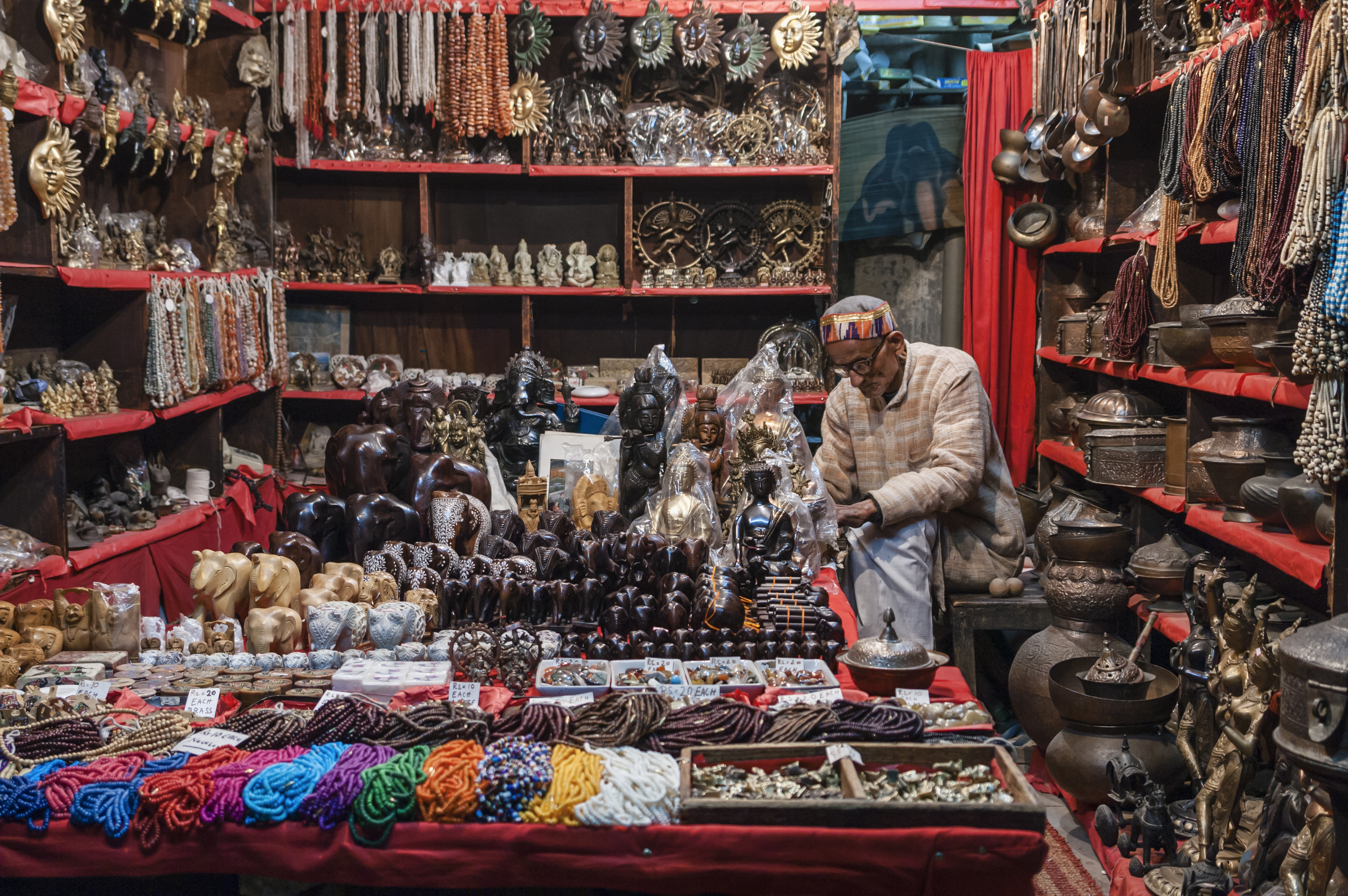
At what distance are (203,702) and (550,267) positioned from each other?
4.00 meters

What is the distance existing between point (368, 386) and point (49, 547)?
249cm

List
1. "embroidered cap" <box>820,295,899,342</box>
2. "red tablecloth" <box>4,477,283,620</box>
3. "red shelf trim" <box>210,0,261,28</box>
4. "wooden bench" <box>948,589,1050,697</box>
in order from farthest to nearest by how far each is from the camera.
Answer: "red shelf trim" <box>210,0,261,28</box> → "wooden bench" <box>948,589,1050,697</box> → "embroidered cap" <box>820,295,899,342</box> → "red tablecloth" <box>4,477,283,620</box>

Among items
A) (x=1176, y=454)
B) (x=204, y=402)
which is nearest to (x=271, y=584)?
(x=204, y=402)

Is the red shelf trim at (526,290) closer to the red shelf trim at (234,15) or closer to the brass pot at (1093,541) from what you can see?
the red shelf trim at (234,15)

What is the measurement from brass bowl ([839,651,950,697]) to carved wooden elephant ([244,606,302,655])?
4.12 ft

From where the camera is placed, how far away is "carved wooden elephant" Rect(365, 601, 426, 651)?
8.33 ft

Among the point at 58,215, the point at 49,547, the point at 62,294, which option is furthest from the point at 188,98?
the point at 49,547

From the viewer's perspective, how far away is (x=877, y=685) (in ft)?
7.56

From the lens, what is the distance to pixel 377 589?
2699 mm

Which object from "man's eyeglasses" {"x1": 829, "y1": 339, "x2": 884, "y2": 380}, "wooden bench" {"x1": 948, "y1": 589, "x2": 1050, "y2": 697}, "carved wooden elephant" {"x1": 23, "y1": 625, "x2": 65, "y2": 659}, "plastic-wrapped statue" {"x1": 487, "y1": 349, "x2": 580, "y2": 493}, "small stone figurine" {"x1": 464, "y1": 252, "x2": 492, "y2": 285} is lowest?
"wooden bench" {"x1": 948, "y1": 589, "x2": 1050, "y2": 697}

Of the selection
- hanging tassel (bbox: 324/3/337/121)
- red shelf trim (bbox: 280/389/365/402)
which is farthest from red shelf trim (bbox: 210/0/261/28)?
red shelf trim (bbox: 280/389/365/402)

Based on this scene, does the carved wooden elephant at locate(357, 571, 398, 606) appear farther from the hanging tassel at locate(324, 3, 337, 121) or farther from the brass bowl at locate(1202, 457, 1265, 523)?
the hanging tassel at locate(324, 3, 337, 121)

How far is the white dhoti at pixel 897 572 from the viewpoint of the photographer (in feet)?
12.4

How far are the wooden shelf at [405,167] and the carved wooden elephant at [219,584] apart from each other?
3479mm
